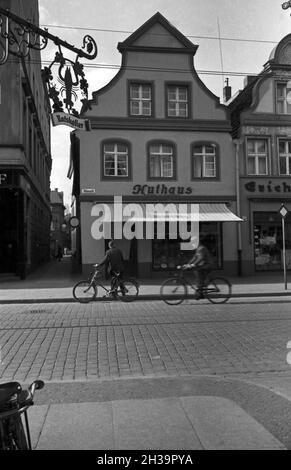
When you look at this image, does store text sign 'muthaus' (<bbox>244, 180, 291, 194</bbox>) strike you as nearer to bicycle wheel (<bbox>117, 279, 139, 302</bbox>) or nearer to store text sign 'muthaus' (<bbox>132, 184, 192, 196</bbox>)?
store text sign 'muthaus' (<bbox>132, 184, 192, 196</bbox>)

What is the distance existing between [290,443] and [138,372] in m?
2.78

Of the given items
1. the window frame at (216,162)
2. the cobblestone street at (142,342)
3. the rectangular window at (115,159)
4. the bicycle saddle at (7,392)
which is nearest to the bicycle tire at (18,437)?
the bicycle saddle at (7,392)

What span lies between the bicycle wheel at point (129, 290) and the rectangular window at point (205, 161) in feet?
32.4

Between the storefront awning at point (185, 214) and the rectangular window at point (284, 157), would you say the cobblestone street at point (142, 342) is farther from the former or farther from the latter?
the rectangular window at point (284, 157)

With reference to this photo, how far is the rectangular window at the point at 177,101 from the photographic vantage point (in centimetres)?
2341

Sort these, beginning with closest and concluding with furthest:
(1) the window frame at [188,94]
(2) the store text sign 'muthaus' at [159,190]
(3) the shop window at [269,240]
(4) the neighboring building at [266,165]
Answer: (2) the store text sign 'muthaus' at [159,190] < (1) the window frame at [188,94] < (4) the neighboring building at [266,165] < (3) the shop window at [269,240]

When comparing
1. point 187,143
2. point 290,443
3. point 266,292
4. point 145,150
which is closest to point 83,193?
point 145,150

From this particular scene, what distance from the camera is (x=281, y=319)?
10.5 m

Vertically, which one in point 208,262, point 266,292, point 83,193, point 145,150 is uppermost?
point 145,150

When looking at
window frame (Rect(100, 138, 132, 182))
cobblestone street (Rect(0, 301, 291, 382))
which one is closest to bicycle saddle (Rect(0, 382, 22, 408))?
cobblestone street (Rect(0, 301, 291, 382))

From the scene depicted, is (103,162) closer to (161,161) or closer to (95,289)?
(161,161)

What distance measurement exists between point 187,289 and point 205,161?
11.2 metres
